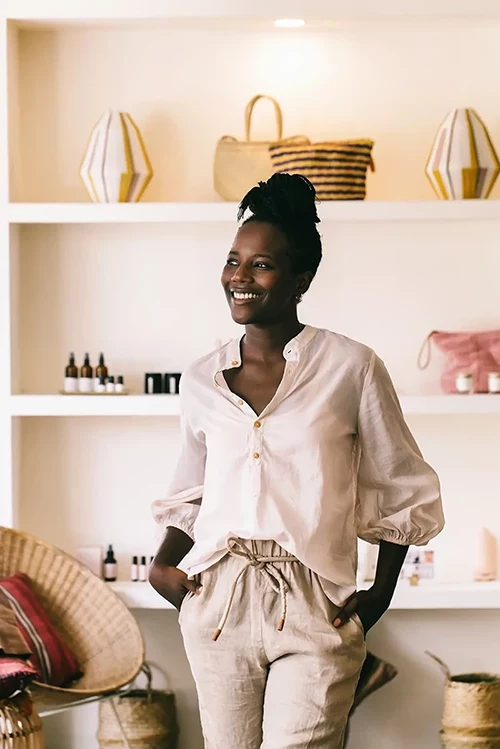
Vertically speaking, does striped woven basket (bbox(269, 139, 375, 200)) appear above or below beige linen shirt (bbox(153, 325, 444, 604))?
above

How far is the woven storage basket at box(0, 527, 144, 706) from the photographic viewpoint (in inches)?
115

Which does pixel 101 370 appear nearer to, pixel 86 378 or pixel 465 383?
pixel 86 378

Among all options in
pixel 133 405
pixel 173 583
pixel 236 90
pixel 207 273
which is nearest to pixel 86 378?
pixel 133 405

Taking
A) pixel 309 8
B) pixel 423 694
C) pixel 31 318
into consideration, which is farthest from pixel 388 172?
pixel 423 694

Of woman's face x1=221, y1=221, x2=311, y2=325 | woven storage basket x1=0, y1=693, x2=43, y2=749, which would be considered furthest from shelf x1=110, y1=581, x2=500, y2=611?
woman's face x1=221, y1=221, x2=311, y2=325

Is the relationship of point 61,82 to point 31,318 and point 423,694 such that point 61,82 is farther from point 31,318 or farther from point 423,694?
point 423,694

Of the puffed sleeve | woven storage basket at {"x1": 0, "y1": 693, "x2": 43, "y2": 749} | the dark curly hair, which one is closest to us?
the dark curly hair

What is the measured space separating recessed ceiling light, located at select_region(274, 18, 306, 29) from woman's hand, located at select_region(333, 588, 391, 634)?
86.3 inches

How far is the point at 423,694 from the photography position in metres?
3.65

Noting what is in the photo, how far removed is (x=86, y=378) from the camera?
3482 millimetres

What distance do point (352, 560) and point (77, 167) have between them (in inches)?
91.1

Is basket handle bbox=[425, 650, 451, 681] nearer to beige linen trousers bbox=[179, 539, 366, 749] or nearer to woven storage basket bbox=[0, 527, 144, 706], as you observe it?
woven storage basket bbox=[0, 527, 144, 706]

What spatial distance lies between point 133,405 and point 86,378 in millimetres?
182

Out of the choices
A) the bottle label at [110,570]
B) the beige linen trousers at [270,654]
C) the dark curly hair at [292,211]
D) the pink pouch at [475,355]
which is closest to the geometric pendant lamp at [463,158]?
the pink pouch at [475,355]
